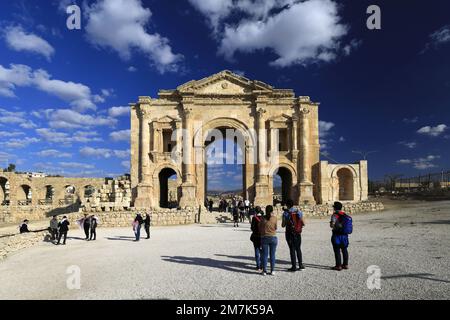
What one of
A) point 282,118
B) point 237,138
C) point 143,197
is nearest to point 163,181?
point 143,197

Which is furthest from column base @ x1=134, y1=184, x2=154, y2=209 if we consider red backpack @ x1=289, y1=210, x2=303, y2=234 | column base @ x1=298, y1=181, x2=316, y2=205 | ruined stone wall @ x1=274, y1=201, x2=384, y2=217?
red backpack @ x1=289, y1=210, x2=303, y2=234

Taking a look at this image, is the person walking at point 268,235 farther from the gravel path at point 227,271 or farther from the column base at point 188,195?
the column base at point 188,195

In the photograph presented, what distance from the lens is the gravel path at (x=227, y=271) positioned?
5.80 meters

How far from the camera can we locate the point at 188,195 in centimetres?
2552

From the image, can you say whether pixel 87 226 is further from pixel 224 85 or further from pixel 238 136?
pixel 224 85

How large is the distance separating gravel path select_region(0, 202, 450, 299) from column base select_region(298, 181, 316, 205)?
13.9m

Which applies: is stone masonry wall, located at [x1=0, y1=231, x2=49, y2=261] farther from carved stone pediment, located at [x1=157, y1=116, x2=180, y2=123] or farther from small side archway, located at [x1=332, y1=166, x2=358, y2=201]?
small side archway, located at [x1=332, y1=166, x2=358, y2=201]

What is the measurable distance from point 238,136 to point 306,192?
290 inches

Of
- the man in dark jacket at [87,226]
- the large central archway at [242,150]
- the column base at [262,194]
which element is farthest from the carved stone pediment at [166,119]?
the man in dark jacket at [87,226]

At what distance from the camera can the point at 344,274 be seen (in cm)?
671

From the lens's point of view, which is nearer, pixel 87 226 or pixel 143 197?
pixel 87 226

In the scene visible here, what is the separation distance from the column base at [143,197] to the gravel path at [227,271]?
1340 cm

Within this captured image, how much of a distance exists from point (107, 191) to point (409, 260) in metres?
24.0

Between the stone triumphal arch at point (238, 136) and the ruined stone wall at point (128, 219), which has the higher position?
the stone triumphal arch at point (238, 136)
